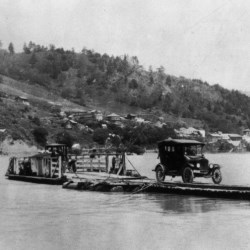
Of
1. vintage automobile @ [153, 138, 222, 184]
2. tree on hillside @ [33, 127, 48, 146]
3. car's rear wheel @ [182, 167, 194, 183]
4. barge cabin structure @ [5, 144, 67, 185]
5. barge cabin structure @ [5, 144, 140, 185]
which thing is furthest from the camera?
tree on hillside @ [33, 127, 48, 146]

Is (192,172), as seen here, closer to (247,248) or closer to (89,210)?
(89,210)

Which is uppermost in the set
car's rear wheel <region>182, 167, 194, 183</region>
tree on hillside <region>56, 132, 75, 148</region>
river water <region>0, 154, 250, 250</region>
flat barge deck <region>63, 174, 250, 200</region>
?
tree on hillside <region>56, 132, 75, 148</region>

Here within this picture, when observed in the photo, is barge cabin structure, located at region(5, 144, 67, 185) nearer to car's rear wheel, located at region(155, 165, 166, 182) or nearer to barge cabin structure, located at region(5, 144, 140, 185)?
barge cabin structure, located at region(5, 144, 140, 185)

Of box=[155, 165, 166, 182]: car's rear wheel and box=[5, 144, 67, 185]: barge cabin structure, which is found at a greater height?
box=[5, 144, 67, 185]: barge cabin structure

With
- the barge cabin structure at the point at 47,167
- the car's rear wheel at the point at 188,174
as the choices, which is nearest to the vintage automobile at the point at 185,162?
the car's rear wheel at the point at 188,174

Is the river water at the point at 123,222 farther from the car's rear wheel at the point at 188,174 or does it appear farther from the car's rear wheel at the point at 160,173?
the car's rear wheel at the point at 160,173

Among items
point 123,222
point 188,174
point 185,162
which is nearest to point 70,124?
point 185,162

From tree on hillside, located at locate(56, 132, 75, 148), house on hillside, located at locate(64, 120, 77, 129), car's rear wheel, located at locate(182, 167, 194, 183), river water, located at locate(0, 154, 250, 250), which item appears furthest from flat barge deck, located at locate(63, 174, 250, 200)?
house on hillside, located at locate(64, 120, 77, 129)
